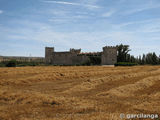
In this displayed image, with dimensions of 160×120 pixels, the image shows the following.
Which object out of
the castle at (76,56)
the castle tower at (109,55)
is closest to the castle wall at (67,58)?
the castle at (76,56)

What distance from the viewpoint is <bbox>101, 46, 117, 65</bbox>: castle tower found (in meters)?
61.9

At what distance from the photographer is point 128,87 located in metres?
14.7

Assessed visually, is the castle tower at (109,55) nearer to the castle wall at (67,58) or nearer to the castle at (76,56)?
the castle at (76,56)

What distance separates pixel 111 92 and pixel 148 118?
5374 mm

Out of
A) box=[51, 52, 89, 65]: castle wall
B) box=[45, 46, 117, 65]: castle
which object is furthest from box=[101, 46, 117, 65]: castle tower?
box=[51, 52, 89, 65]: castle wall

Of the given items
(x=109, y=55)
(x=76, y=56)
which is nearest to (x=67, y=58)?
(x=76, y=56)

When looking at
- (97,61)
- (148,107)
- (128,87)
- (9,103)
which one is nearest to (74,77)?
(128,87)

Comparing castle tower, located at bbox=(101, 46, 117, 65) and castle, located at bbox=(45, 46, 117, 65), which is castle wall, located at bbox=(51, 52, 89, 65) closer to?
castle, located at bbox=(45, 46, 117, 65)

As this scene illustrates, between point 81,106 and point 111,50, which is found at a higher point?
point 111,50

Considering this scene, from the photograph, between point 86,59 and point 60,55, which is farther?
point 60,55

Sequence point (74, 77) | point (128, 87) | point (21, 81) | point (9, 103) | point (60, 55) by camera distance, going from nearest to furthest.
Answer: point (9, 103), point (128, 87), point (21, 81), point (74, 77), point (60, 55)

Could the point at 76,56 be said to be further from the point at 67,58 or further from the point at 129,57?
the point at 129,57

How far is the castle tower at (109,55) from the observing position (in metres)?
61.9

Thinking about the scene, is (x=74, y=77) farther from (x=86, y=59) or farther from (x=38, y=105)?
(x=86, y=59)
